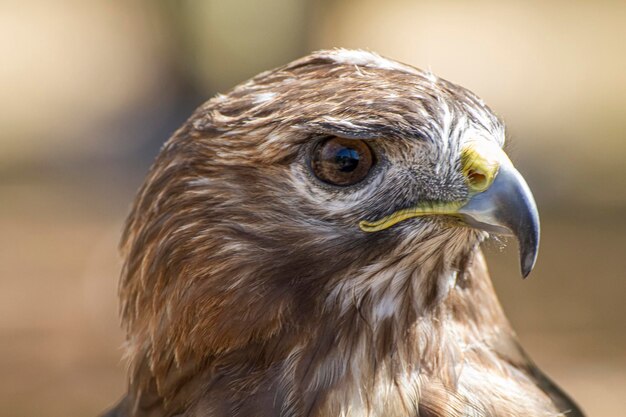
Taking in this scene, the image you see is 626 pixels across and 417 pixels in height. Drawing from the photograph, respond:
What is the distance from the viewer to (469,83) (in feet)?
39.9

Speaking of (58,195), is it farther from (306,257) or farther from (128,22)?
(306,257)

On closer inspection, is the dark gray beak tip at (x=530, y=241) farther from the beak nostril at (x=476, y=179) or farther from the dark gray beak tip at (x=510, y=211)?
the beak nostril at (x=476, y=179)

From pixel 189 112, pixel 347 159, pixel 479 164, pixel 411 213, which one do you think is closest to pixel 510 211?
pixel 479 164

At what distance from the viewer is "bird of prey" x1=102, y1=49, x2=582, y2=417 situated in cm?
275

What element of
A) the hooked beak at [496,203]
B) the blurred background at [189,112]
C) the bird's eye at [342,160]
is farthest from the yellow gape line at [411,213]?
the blurred background at [189,112]

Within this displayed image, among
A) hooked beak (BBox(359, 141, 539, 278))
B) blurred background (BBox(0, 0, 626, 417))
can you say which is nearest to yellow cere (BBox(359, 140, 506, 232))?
hooked beak (BBox(359, 141, 539, 278))

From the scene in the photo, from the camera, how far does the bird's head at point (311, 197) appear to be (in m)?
2.73

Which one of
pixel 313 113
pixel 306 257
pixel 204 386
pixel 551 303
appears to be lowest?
pixel 551 303

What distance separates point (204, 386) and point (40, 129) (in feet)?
28.1

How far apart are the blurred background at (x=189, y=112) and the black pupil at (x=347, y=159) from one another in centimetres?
52

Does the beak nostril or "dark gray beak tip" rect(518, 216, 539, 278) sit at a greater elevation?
the beak nostril

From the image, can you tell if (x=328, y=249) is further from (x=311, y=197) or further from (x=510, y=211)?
(x=510, y=211)

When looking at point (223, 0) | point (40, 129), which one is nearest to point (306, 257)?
point (223, 0)

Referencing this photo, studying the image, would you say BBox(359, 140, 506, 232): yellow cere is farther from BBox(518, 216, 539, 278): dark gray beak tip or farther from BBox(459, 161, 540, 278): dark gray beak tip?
BBox(518, 216, 539, 278): dark gray beak tip
